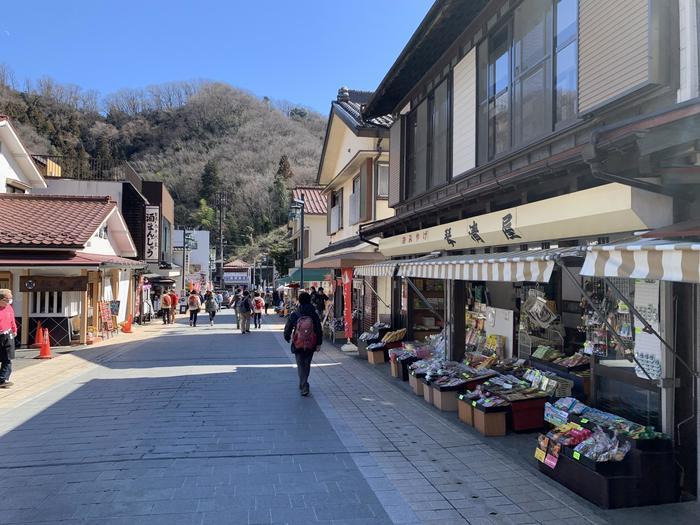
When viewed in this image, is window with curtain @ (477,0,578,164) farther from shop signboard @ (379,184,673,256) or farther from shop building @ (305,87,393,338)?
shop building @ (305,87,393,338)

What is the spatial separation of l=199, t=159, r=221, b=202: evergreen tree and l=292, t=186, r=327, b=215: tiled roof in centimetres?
5438

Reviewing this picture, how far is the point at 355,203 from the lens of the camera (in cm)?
1833

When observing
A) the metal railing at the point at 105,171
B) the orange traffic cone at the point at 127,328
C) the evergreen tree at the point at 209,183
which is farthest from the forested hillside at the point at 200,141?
the orange traffic cone at the point at 127,328

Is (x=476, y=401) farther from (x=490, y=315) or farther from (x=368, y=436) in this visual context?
(x=490, y=315)

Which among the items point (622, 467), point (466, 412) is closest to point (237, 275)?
point (466, 412)

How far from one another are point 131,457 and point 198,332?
53.3ft

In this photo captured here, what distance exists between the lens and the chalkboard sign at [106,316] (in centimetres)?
1772

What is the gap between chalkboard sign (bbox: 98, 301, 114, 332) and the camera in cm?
1772

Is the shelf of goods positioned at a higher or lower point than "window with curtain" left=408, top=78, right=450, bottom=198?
lower

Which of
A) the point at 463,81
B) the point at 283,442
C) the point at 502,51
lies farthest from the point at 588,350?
the point at 463,81

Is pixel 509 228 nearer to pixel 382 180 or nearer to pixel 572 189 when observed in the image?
pixel 572 189

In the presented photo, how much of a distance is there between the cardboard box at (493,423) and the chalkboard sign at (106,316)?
15224 millimetres

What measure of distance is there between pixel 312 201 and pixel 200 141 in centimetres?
8113

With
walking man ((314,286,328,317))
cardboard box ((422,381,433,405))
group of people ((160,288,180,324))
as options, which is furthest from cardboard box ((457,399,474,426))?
group of people ((160,288,180,324))
